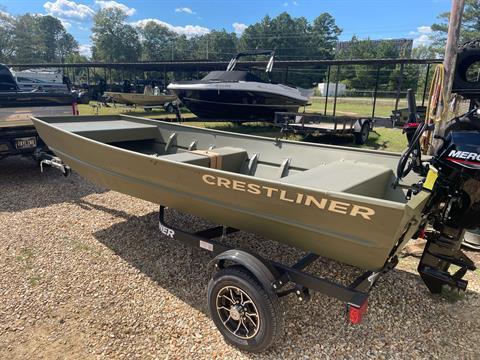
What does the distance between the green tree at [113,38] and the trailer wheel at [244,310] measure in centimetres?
9145

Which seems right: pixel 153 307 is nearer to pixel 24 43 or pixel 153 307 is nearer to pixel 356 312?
pixel 356 312

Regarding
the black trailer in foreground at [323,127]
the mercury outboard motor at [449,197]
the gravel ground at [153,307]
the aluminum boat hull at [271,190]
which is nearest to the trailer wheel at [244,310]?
the gravel ground at [153,307]

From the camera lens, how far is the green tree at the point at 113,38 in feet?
279

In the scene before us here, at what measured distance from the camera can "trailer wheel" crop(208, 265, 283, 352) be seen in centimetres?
220

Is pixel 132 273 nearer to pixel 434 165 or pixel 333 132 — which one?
pixel 434 165

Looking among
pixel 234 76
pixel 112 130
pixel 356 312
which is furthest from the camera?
pixel 234 76

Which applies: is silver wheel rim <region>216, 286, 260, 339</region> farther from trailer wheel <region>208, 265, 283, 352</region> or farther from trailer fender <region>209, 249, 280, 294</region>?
trailer fender <region>209, 249, 280, 294</region>

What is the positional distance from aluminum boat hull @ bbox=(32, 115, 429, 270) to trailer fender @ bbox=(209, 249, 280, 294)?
0.70 feet

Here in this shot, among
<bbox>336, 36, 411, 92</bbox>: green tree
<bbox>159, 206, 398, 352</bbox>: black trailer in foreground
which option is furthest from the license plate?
<bbox>336, 36, 411, 92</bbox>: green tree

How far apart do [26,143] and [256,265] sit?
15.4 ft

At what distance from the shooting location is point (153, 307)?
277 cm

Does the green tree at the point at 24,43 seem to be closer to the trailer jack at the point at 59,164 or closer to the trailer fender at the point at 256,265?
the trailer jack at the point at 59,164

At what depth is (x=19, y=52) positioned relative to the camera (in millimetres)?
83438

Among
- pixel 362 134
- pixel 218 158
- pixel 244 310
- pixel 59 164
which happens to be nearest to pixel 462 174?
pixel 244 310
